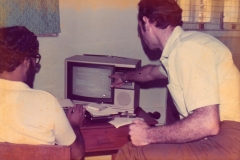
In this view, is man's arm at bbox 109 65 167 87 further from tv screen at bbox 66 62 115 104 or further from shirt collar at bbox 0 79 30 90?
shirt collar at bbox 0 79 30 90

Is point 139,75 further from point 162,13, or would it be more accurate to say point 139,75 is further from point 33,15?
point 33,15

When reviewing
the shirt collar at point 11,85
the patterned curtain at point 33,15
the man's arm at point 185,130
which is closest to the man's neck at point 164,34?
the man's arm at point 185,130

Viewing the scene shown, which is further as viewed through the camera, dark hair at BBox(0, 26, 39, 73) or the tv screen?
the tv screen

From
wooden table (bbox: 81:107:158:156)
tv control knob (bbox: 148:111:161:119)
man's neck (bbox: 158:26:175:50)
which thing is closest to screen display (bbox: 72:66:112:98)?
wooden table (bbox: 81:107:158:156)

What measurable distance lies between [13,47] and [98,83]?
921 millimetres

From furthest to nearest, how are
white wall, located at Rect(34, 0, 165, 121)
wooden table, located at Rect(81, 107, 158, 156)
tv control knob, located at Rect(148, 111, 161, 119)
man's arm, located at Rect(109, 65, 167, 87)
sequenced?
1. tv control knob, located at Rect(148, 111, 161, 119)
2. white wall, located at Rect(34, 0, 165, 121)
3. man's arm, located at Rect(109, 65, 167, 87)
4. wooden table, located at Rect(81, 107, 158, 156)

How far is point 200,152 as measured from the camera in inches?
58.3

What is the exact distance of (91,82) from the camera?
7.60ft

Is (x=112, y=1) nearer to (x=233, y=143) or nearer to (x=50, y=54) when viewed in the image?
(x=50, y=54)

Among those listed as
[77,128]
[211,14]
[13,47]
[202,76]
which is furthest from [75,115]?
[211,14]

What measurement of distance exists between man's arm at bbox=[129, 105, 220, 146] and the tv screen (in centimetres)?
80

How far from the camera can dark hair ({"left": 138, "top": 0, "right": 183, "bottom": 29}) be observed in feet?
5.60

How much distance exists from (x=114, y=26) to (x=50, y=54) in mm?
503

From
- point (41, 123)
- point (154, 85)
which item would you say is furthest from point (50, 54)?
point (41, 123)
